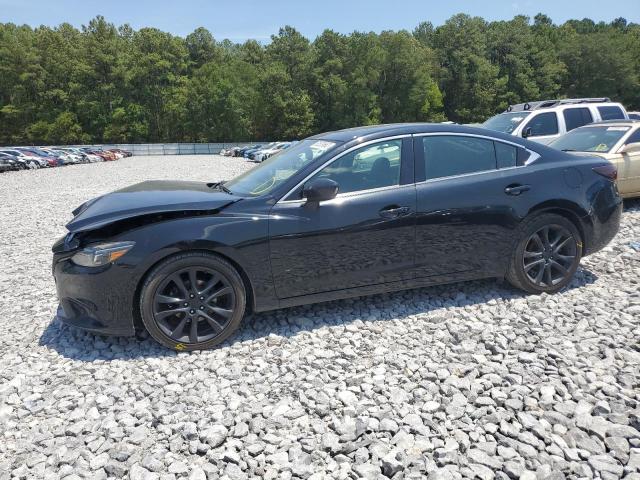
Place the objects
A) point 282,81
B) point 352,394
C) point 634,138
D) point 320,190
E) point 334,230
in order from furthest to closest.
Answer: point 282,81, point 634,138, point 334,230, point 320,190, point 352,394

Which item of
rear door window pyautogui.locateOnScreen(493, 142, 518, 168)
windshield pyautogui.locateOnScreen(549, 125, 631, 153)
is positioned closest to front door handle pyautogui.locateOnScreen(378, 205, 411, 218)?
rear door window pyautogui.locateOnScreen(493, 142, 518, 168)

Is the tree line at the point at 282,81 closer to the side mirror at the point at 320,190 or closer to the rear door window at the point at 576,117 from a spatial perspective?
the rear door window at the point at 576,117

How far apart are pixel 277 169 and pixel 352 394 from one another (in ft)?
6.88

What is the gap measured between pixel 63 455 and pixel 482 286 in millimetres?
3727

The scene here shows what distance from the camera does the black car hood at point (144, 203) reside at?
11.1 ft

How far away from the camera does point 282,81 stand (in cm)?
6694

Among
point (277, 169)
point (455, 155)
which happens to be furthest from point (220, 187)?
point (455, 155)

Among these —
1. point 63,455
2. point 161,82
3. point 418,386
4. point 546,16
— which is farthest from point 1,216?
point 546,16

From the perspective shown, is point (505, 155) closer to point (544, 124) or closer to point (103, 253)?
point (103, 253)

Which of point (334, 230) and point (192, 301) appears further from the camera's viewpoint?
point (334, 230)

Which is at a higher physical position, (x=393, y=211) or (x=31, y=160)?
(x=31, y=160)

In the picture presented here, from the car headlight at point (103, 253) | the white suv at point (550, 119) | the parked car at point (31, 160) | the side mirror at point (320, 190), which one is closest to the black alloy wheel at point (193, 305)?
the car headlight at point (103, 253)

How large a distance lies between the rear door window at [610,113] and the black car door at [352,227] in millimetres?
9838

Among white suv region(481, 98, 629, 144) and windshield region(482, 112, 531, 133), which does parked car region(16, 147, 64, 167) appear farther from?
white suv region(481, 98, 629, 144)
